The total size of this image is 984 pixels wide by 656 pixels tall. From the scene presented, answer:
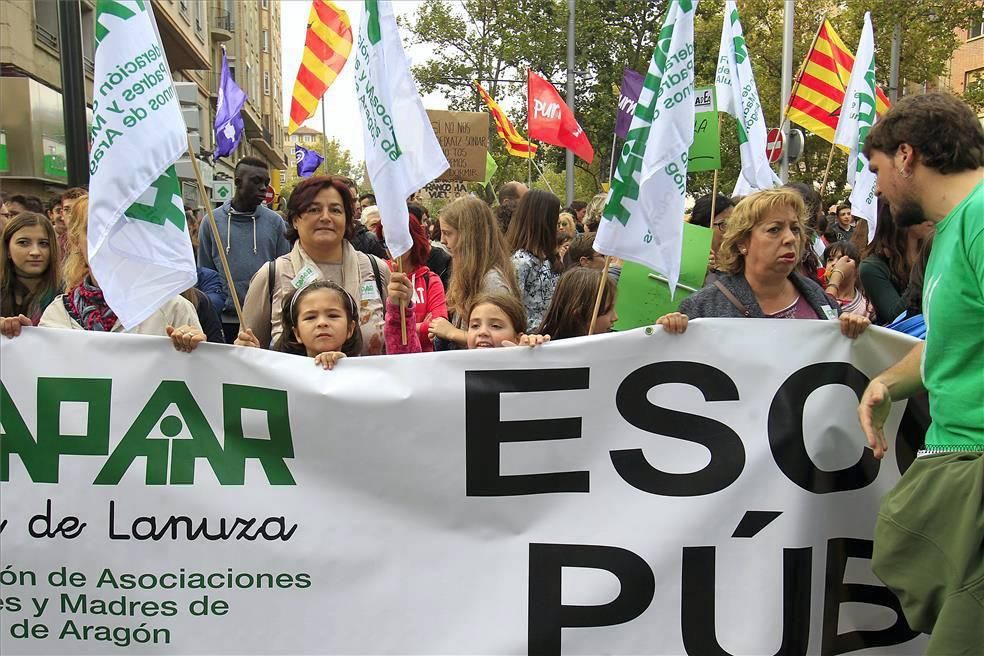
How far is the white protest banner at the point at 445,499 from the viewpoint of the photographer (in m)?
3.28

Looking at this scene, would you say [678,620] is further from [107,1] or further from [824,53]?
[824,53]

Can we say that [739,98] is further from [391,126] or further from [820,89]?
[820,89]

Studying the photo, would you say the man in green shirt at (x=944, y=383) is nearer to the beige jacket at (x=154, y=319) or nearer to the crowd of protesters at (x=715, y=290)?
the crowd of protesters at (x=715, y=290)

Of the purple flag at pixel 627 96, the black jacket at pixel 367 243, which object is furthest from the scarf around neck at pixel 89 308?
the purple flag at pixel 627 96

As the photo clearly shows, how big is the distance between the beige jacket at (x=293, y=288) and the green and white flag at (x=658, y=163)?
130 centimetres

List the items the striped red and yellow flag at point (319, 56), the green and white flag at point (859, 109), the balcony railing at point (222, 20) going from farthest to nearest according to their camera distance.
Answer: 1. the balcony railing at point (222, 20)
2. the striped red and yellow flag at point (319, 56)
3. the green and white flag at point (859, 109)

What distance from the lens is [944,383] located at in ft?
9.24

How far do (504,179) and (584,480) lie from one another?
35.2 meters

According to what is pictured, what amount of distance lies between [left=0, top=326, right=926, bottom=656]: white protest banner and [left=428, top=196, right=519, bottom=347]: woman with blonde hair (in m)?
1.42

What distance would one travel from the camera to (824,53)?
8555 millimetres

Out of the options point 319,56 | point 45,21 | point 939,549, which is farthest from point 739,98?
point 45,21

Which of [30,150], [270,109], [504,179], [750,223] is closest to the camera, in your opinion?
[750,223]

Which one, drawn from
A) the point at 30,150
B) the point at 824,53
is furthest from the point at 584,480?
the point at 30,150

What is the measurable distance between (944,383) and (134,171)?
2.62 m
